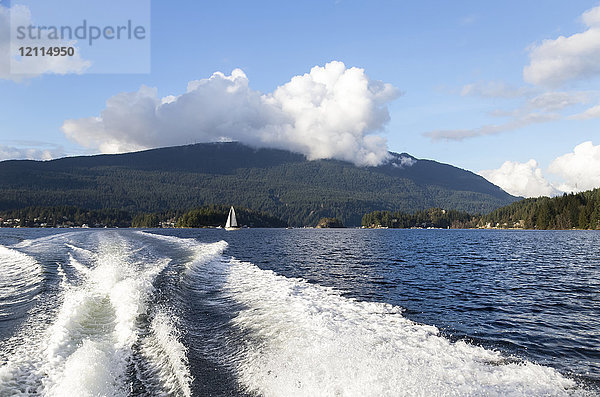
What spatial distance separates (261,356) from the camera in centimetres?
1112

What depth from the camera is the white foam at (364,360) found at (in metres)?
8.80

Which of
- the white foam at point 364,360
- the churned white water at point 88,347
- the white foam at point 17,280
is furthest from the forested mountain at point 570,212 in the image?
the white foam at point 17,280

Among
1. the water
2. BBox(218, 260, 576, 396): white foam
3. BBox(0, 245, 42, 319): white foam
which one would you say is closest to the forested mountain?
the water

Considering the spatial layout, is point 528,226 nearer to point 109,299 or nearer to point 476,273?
point 476,273

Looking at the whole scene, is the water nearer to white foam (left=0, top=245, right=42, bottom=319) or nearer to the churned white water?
the churned white water

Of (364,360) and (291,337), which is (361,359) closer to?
(364,360)

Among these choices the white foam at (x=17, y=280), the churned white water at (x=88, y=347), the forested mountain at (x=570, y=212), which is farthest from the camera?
the forested mountain at (x=570, y=212)

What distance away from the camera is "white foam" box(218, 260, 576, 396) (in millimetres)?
8805

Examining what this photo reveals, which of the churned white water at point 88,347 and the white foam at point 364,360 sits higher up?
the churned white water at point 88,347

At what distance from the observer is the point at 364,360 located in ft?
33.8

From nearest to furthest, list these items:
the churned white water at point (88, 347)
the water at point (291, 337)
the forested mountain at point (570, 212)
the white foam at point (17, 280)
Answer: the churned white water at point (88, 347) < the water at point (291, 337) < the white foam at point (17, 280) < the forested mountain at point (570, 212)

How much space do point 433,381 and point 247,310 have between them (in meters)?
9.45

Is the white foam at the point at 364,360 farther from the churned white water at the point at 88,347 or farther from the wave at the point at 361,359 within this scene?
the churned white water at the point at 88,347

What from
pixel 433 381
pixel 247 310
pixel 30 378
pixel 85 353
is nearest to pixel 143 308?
pixel 247 310
